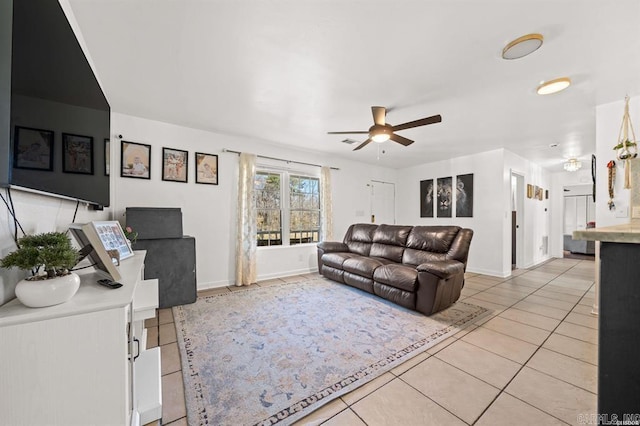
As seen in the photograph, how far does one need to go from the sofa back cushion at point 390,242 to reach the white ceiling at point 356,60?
172 cm

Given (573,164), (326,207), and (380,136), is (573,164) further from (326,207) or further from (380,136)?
(326,207)

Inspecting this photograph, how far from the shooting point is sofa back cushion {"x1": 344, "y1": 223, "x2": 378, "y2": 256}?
434 cm

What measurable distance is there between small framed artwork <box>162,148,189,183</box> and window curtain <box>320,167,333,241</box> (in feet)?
8.13

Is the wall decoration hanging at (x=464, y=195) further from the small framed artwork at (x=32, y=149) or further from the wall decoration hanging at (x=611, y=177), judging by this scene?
the small framed artwork at (x=32, y=149)

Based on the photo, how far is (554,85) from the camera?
2.28 meters

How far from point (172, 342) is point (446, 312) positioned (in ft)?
9.44

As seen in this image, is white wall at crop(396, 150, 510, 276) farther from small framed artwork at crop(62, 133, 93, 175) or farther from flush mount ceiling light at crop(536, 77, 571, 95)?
small framed artwork at crop(62, 133, 93, 175)

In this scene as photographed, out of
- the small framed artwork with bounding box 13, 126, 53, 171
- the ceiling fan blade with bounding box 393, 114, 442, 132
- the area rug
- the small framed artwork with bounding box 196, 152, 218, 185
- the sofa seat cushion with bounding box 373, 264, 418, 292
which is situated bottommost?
the area rug

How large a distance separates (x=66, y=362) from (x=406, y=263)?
11.5 ft

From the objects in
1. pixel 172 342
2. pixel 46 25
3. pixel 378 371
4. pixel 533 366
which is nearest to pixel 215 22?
pixel 46 25

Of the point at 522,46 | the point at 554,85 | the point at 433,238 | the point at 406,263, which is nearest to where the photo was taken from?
the point at 522,46

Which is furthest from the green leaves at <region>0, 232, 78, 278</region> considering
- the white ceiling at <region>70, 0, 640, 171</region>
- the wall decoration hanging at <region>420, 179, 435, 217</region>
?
the wall decoration hanging at <region>420, 179, 435, 217</region>

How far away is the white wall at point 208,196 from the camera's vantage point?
3236 mm

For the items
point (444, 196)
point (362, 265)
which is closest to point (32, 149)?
point (362, 265)
